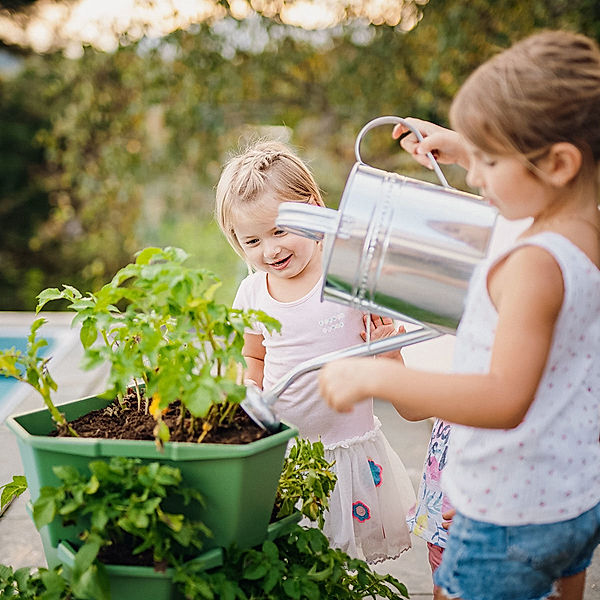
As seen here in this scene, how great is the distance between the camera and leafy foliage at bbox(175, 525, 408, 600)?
3.35ft

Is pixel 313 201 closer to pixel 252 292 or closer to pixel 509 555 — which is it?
pixel 252 292

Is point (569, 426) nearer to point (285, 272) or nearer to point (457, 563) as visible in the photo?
point (457, 563)

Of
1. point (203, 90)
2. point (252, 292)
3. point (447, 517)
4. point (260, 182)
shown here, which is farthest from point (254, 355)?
point (203, 90)

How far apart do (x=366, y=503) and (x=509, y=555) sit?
61 cm

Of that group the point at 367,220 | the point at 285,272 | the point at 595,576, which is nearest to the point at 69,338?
the point at 285,272

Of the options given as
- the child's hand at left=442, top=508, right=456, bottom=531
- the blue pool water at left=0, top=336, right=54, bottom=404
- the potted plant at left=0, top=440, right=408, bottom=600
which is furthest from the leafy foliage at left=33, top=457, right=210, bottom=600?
the blue pool water at left=0, top=336, right=54, bottom=404

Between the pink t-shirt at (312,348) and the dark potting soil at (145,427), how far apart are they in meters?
0.39

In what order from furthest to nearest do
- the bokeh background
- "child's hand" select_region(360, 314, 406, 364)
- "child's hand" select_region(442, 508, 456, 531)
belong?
the bokeh background, "child's hand" select_region(360, 314, 406, 364), "child's hand" select_region(442, 508, 456, 531)

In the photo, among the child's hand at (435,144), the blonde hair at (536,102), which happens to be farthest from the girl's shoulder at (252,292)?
the blonde hair at (536,102)

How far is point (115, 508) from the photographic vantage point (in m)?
0.98

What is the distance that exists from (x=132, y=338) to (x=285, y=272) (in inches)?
16.7

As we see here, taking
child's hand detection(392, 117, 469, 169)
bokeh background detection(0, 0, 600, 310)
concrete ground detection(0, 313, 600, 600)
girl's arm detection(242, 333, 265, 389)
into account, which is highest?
bokeh background detection(0, 0, 600, 310)

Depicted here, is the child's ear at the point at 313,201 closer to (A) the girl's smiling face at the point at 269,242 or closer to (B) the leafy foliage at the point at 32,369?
(A) the girl's smiling face at the point at 269,242

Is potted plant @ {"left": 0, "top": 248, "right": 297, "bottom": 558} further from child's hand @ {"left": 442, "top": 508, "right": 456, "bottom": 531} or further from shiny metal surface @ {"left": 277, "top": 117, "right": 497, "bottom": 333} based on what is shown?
child's hand @ {"left": 442, "top": 508, "right": 456, "bottom": 531}
